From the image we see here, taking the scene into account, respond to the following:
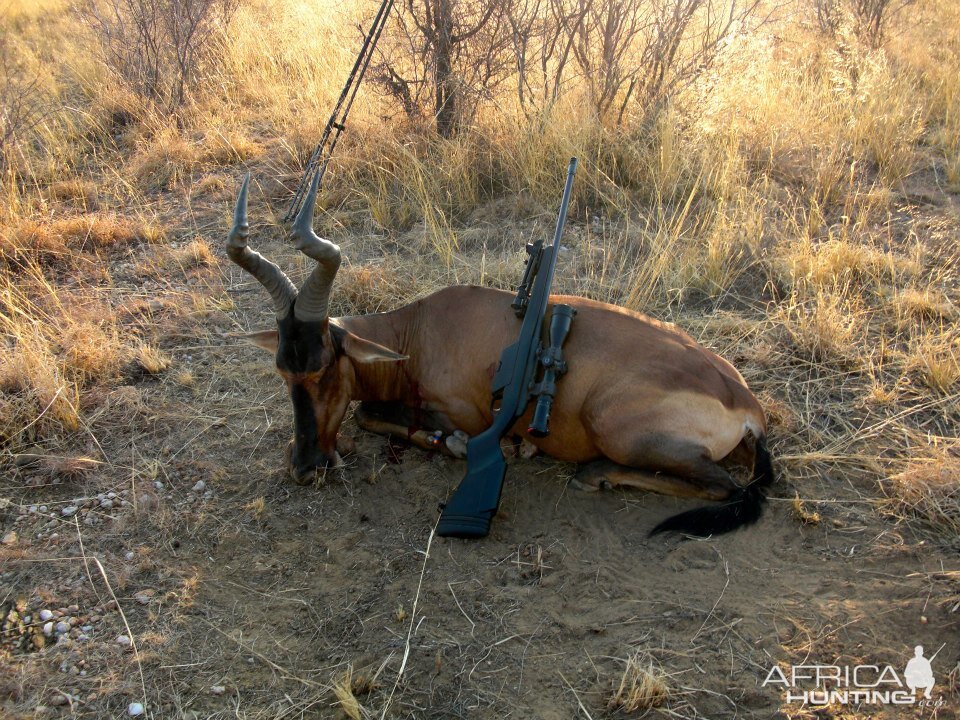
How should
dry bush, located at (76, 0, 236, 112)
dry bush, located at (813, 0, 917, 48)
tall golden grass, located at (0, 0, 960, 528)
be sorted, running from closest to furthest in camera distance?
tall golden grass, located at (0, 0, 960, 528) → dry bush, located at (76, 0, 236, 112) → dry bush, located at (813, 0, 917, 48)

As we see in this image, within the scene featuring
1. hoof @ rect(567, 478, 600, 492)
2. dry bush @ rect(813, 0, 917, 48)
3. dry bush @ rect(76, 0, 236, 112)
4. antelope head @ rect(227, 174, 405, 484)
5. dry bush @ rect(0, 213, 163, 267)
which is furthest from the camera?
dry bush @ rect(813, 0, 917, 48)

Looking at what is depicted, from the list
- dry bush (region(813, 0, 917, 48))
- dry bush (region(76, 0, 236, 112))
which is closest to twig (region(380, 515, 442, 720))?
dry bush (region(76, 0, 236, 112))

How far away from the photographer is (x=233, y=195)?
8109mm

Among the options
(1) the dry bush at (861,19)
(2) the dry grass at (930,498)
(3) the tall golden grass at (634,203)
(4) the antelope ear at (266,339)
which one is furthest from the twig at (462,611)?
(1) the dry bush at (861,19)

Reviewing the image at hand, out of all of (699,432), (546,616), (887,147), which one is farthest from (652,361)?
(887,147)

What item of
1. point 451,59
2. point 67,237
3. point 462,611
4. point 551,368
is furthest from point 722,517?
point 67,237

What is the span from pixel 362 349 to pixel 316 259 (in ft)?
2.46

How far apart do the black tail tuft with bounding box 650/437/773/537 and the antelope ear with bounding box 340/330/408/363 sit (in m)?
1.81

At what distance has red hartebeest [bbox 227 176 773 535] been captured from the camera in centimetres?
438

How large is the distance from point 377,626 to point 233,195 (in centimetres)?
558

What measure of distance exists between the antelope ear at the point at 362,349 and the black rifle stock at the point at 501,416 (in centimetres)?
68

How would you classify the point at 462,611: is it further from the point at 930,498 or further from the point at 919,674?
the point at 930,498

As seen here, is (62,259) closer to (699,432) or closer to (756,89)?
(699,432)

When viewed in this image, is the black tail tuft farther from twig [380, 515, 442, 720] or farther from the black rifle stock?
twig [380, 515, 442, 720]
